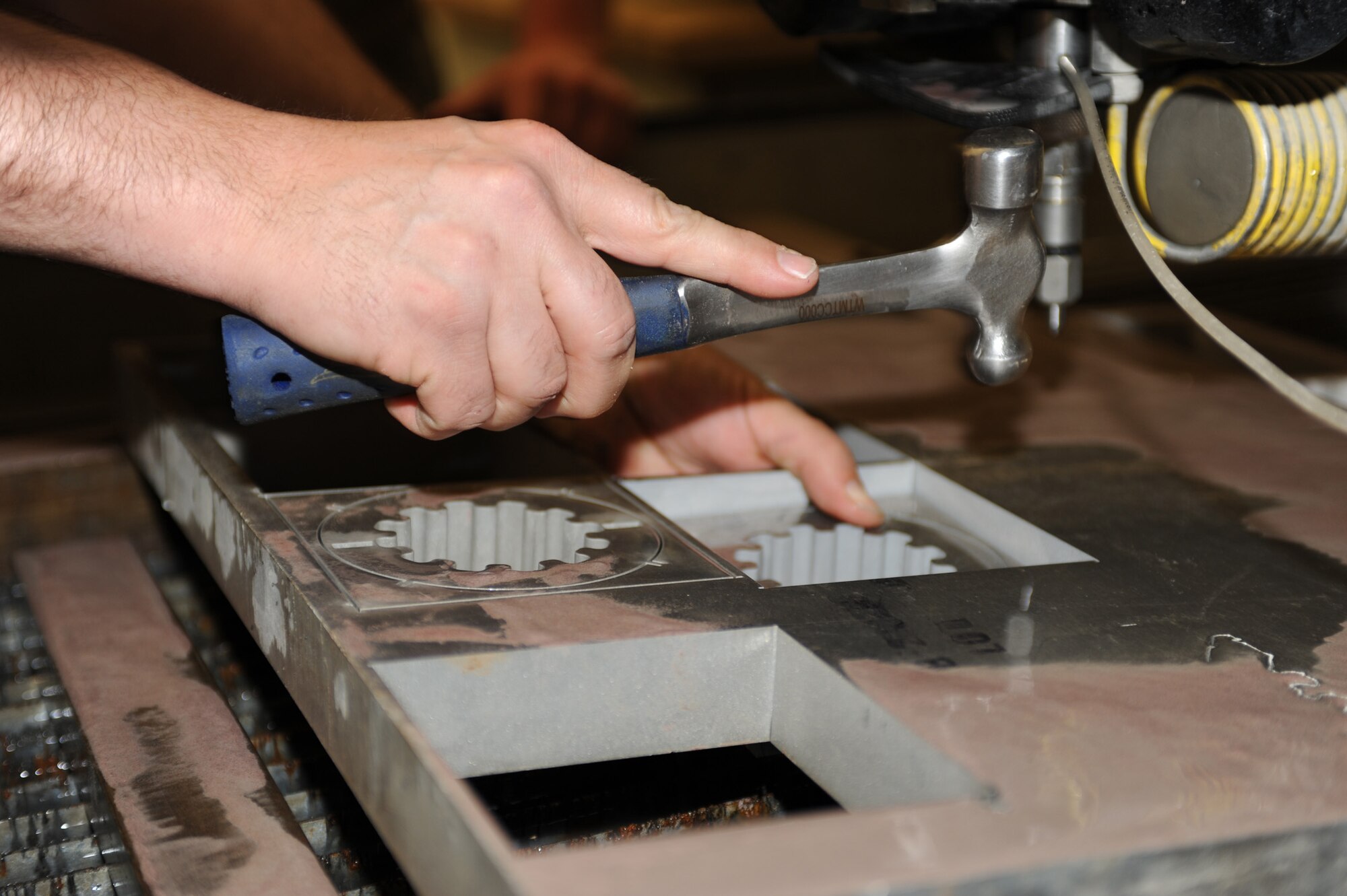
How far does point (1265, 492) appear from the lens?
1.13 metres

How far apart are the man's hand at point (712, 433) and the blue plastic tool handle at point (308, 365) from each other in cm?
27

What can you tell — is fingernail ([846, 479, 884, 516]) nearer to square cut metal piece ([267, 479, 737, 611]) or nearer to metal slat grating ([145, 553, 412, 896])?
square cut metal piece ([267, 479, 737, 611])

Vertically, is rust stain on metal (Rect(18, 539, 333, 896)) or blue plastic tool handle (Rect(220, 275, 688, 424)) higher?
blue plastic tool handle (Rect(220, 275, 688, 424))

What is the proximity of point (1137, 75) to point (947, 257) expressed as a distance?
0.68 ft

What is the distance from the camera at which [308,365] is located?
0.89 metres

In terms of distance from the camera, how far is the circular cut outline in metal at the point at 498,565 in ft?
2.97

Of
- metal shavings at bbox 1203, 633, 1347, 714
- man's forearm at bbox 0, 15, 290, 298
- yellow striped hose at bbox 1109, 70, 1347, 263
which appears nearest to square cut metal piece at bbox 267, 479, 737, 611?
man's forearm at bbox 0, 15, 290, 298

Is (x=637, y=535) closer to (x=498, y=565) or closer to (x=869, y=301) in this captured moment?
(x=498, y=565)

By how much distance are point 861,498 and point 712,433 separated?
224 millimetres

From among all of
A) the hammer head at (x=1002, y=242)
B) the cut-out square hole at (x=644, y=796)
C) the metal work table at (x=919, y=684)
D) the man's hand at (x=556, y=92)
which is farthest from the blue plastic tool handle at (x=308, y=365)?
the man's hand at (x=556, y=92)

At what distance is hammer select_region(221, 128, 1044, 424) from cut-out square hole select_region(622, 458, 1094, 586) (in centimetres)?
17

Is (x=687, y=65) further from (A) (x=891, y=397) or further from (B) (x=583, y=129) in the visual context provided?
(A) (x=891, y=397)

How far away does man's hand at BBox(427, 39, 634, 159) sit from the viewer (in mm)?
2424

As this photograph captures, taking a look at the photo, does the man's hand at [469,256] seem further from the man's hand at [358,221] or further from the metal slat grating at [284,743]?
the metal slat grating at [284,743]
